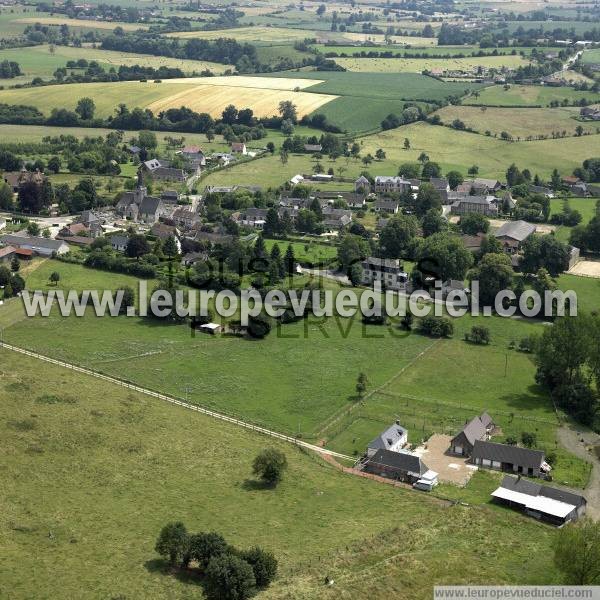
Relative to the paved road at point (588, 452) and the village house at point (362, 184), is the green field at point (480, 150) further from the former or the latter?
the paved road at point (588, 452)

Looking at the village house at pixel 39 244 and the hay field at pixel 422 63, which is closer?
the village house at pixel 39 244

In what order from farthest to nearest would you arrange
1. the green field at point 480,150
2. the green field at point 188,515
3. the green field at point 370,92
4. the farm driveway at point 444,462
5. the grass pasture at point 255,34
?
the grass pasture at point 255,34 → the green field at point 370,92 → the green field at point 480,150 → the farm driveway at point 444,462 → the green field at point 188,515

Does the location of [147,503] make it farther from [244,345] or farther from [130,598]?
[244,345]

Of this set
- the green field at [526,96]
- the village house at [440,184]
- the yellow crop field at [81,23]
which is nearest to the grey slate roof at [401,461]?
the village house at [440,184]

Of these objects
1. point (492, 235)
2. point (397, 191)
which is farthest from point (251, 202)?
point (492, 235)

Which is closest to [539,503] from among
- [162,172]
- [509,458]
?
[509,458]

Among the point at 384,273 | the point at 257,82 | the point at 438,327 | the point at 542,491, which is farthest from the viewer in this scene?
the point at 257,82

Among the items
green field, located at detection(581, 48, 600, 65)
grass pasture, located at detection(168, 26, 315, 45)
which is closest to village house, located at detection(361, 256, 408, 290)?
green field, located at detection(581, 48, 600, 65)

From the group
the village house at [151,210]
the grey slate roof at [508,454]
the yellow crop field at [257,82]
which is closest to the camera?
the grey slate roof at [508,454]

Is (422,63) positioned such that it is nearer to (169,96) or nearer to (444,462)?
(169,96)
